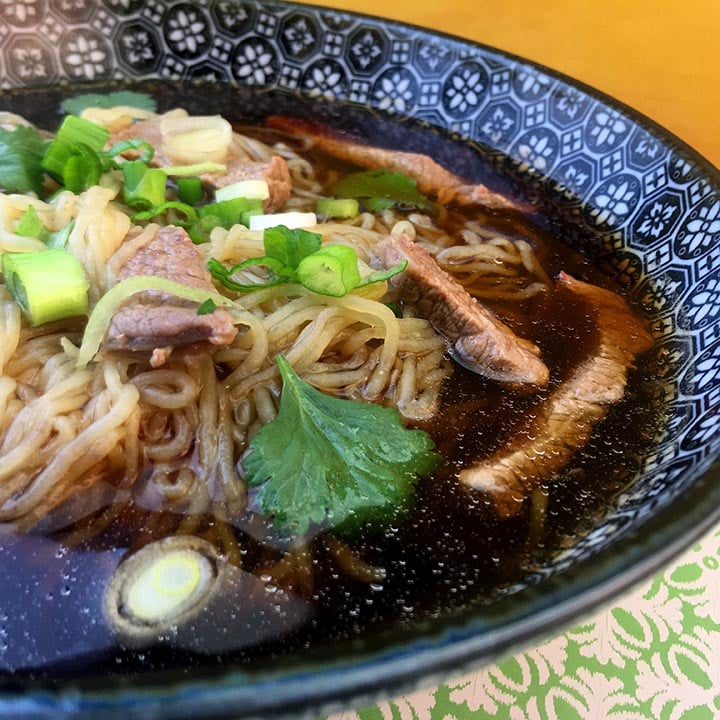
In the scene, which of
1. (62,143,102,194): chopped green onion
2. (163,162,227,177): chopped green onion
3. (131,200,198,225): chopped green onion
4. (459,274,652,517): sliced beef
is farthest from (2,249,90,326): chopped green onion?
(459,274,652,517): sliced beef

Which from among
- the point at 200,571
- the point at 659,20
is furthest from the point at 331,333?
the point at 659,20

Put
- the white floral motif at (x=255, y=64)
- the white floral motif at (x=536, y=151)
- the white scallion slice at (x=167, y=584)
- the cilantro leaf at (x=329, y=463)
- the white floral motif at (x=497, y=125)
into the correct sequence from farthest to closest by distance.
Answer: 1. the white floral motif at (x=255, y=64)
2. the white floral motif at (x=497, y=125)
3. the white floral motif at (x=536, y=151)
4. the cilantro leaf at (x=329, y=463)
5. the white scallion slice at (x=167, y=584)

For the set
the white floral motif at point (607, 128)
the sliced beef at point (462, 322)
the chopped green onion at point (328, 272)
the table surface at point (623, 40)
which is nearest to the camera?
the chopped green onion at point (328, 272)

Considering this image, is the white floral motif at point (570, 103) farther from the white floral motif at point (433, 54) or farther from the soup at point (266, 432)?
the soup at point (266, 432)

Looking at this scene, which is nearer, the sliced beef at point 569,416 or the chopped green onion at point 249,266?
the sliced beef at point 569,416

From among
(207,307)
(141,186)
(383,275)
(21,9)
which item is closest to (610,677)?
(383,275)

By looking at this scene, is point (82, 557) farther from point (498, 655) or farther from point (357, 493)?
point (498, 655)

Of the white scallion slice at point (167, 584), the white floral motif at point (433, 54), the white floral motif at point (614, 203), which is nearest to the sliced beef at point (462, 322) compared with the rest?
the white floral motif at point (614, 203)
